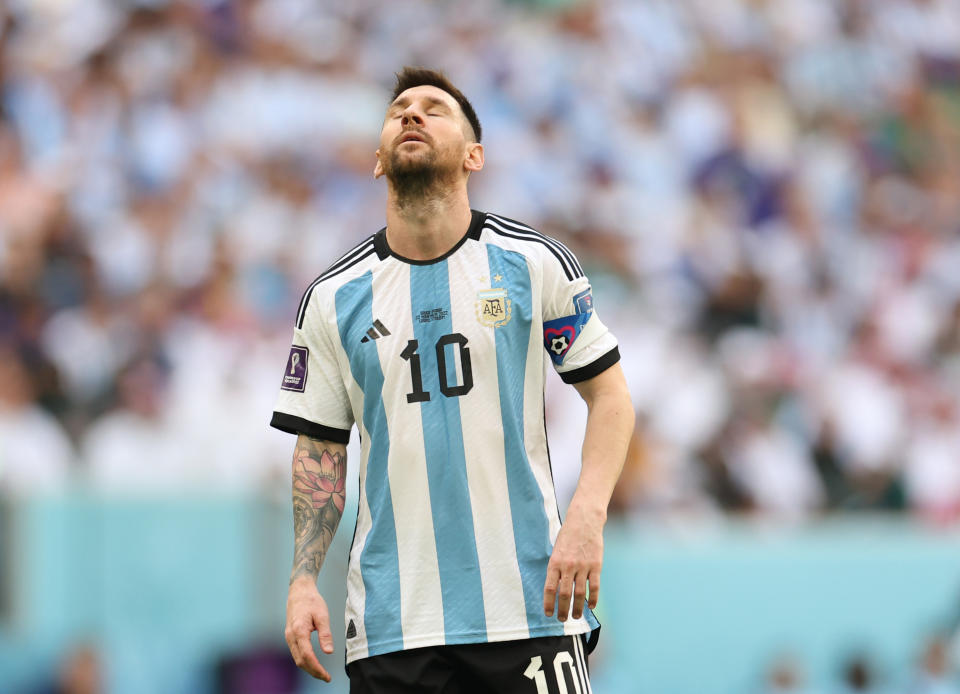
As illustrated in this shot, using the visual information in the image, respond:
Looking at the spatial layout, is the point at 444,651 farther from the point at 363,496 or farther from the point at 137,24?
the point at 137,24

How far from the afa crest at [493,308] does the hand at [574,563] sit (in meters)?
0.55

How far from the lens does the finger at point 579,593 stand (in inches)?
133

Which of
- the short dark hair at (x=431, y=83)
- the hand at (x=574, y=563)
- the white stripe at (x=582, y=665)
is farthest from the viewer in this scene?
the short dark hair at (x=431, y=83)

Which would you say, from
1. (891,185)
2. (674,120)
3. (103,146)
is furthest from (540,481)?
(891,185)

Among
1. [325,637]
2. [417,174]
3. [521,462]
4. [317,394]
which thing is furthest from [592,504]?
[417,174]

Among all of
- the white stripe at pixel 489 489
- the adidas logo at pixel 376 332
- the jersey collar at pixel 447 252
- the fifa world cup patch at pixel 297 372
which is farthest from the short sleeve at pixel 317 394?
the white stripe at pixel 489 489

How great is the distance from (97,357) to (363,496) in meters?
5.63

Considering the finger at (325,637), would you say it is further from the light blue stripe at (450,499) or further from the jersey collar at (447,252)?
the jersey collar at (447,252)

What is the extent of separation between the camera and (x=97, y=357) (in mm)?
8953

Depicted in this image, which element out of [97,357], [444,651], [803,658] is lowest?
[803,658]

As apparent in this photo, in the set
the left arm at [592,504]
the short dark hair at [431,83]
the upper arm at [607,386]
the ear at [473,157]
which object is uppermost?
the short dark hair at [431,83]

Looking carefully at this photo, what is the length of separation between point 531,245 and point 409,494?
0.73 meters

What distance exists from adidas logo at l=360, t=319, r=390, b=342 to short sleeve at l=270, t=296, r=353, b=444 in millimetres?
131

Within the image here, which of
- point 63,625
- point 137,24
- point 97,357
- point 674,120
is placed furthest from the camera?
point 674,120
